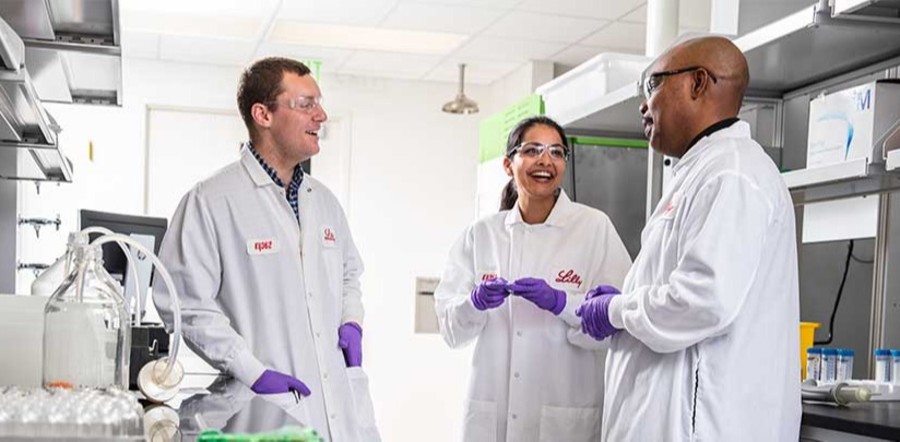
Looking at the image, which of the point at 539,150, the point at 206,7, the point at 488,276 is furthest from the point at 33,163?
the point at 539,150

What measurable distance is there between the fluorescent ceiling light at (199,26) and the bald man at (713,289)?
344 centimetres

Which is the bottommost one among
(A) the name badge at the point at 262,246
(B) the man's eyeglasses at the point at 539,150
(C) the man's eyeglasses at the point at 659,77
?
(A) the name badge at the point at 262,246

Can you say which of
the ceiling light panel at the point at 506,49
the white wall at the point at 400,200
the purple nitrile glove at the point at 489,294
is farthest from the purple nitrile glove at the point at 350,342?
the white wall at the point at 400,200

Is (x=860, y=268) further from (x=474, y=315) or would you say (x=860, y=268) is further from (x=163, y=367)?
(x=163, y=367)

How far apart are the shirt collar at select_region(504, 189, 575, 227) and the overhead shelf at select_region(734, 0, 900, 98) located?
1.95 feet

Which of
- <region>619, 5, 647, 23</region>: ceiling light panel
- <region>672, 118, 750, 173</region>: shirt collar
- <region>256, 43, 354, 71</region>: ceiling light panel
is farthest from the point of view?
<region>256, 43, 354, 71</region>: ceiling light panel

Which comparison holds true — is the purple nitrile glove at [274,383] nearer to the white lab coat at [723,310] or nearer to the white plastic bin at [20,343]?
the white plastic bin at [20,343]

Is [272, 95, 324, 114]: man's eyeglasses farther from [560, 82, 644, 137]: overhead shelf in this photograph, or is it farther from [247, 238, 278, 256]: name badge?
[560, 82, 644, 137]: overhead shelf

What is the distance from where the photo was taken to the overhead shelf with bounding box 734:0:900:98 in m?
2.02

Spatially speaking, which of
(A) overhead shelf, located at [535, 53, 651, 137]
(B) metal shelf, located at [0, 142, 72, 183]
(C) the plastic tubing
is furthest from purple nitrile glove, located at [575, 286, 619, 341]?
(B) metal shelf, located at [0, 142, 72, 183]

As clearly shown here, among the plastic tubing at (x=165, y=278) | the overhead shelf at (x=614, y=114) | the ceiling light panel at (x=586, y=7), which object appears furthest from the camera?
the ceiling light panel at (x=586, y=7)

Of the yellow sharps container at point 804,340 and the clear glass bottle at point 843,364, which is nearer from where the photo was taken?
the clear glass bottle at point 843,364

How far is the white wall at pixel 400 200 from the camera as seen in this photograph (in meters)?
5.66

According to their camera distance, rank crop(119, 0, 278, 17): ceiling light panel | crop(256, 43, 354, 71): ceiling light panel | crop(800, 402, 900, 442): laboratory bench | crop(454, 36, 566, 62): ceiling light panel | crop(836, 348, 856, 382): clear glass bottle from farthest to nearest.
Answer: crop(256, 43, 354, 71): ceiling light panel < crop(454, 36, 566, 62): ceiling light panel < crop(119, 0, 278, 17): ceiling light panel < crop(836, 348, 856, 382): clear glass bottle < crop(800, 402, 900, 442): laboratory bench
